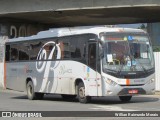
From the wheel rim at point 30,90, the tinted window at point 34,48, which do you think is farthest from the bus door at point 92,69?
the wheel rim at point 30,90

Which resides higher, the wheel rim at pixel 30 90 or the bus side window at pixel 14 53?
the bus side window at pixel 14 53

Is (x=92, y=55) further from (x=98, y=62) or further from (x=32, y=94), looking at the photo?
(x=32, y=94)

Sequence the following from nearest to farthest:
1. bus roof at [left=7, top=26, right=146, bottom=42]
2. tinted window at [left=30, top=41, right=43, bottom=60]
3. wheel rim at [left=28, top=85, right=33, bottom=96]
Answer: bus roof at [left=7, top=26, right=146, bottom=42]
tinted window at [left=30, top=41, right=43, bottom=60]
wheel rim at [left=28, top=85, right=33, bottom=96]

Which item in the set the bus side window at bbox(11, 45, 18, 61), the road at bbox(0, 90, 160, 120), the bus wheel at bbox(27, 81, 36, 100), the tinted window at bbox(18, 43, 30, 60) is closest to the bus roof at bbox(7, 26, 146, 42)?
the tinted window at bbox(18, 43, 30, 60)

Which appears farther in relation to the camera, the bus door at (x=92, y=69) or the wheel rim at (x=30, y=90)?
the wheel rim at (x=30, y=90)

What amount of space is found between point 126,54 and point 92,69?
152 centimetres

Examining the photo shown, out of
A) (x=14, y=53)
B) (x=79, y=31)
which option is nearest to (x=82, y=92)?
(x=79, y=31)

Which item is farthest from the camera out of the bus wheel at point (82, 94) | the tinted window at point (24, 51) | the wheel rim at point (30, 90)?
the tinted window at point (24, 51)

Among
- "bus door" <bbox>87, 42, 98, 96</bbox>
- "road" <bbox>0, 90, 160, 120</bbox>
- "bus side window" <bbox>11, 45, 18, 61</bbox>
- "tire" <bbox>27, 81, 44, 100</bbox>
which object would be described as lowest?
"road" <bbox>0, 90, 160, 120</bbox>

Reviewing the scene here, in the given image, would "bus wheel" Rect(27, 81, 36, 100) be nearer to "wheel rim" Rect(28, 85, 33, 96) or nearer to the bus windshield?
"wheel rim" Rect(28, 85, 33, 96)

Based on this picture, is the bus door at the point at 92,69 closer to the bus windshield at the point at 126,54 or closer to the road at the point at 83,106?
the bus windshield at the point at 126,54

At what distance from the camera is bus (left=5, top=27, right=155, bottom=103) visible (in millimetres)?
19828

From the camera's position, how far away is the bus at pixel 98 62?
1983cm

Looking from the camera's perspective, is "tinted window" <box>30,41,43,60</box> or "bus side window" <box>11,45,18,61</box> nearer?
"tinted window" <box>30,41,43,60</box>
